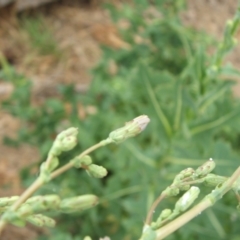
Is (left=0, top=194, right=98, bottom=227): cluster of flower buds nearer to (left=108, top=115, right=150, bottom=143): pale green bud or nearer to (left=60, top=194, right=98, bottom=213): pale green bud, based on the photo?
(left=60, top=194, right=98, bottom=213): pale green bud

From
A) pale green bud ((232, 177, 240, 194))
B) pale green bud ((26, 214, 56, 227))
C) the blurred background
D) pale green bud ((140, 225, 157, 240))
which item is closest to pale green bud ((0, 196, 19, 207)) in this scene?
pale green bud ((26, 214, 56, 227))

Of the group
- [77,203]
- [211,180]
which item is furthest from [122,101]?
[77,203]

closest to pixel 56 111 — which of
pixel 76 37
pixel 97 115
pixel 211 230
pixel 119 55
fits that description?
pixel 97 115

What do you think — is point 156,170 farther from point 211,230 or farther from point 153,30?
point 153,30

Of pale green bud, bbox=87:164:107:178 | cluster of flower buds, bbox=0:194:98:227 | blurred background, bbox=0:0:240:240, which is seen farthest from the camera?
blurred background, bbox=0:0:240:240

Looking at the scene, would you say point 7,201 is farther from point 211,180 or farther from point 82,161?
point 211,180

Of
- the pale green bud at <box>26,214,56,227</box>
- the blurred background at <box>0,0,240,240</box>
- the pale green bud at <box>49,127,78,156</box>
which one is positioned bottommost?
the blurred background at <box>0,0,240,240</box>

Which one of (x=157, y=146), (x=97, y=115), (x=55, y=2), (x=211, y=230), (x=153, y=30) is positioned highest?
(x=55, y=2)

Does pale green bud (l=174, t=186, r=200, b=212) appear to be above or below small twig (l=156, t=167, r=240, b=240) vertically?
above
